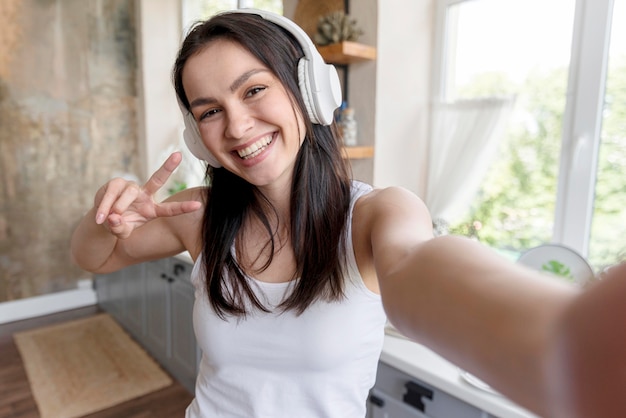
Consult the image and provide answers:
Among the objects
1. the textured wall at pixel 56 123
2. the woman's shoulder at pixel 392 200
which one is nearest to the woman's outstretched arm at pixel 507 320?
the woman's shoulder at pixel 392 200

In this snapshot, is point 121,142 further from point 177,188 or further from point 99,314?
point 99,314

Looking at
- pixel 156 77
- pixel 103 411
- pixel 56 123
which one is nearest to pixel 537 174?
pixel 103 411

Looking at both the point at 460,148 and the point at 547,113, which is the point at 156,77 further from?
the point at 547,113

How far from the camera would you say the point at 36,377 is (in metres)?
2.38

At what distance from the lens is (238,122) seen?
0.65 metres

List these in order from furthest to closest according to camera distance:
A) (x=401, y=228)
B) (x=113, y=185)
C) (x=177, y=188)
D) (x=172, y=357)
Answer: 1. (x=177, y=188)
2. (x=172, y=357)
3. (x=113, y=185)
4. (x=401, y=228)

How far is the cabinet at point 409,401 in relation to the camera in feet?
3.12

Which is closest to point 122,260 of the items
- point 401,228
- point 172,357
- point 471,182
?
point 401,228

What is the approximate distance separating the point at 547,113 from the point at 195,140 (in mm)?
1217

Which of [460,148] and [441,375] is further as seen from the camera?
[460,148]

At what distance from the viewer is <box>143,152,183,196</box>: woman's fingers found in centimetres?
68

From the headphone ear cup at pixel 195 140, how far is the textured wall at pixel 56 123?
9.60 ft

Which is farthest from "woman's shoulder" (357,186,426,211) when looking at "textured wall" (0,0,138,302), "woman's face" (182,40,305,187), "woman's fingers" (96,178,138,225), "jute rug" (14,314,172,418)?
"textured wall" (0,0,138,302)

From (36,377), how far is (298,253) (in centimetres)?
251
